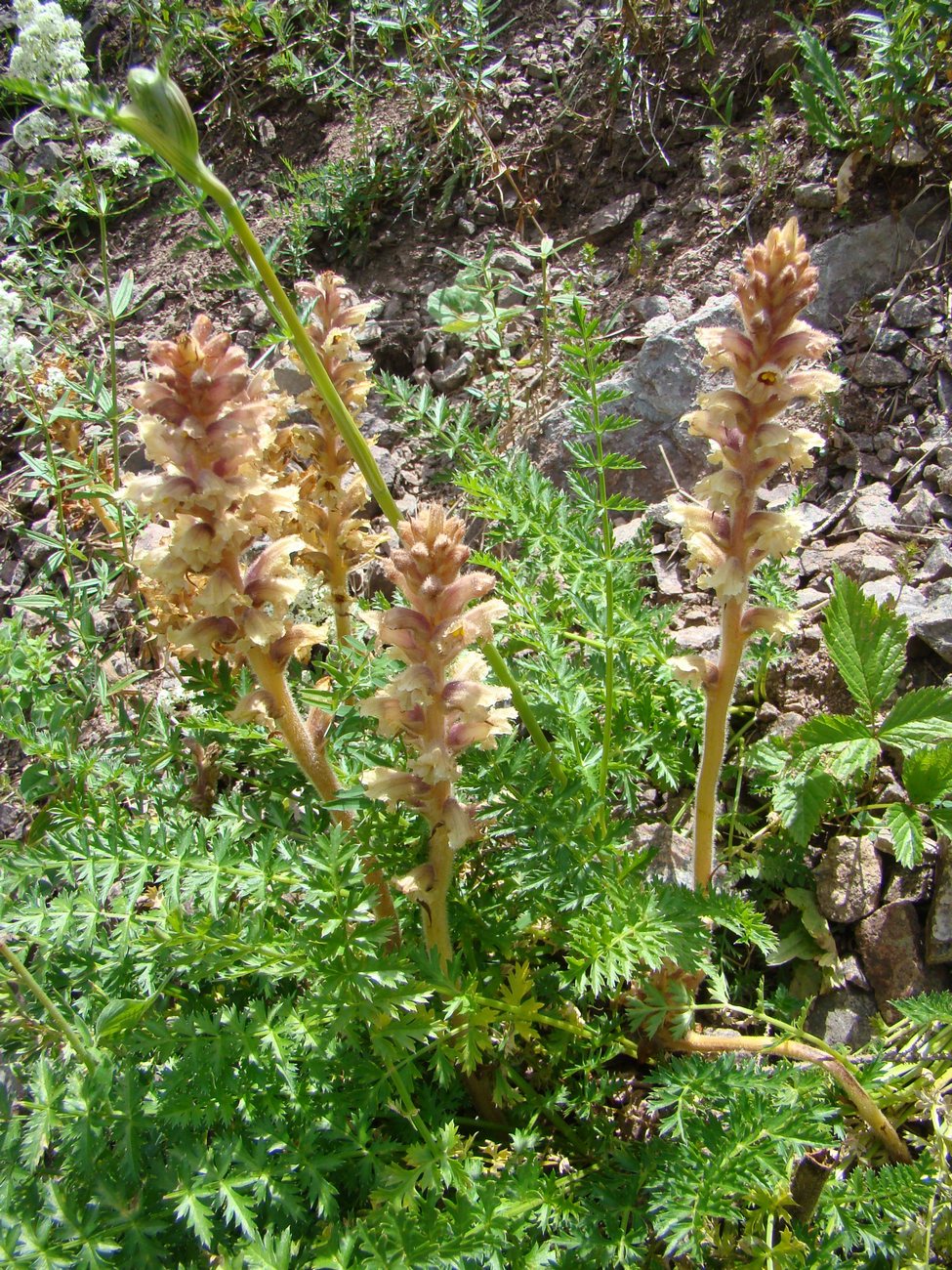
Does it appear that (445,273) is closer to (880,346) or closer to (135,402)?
(880,346)

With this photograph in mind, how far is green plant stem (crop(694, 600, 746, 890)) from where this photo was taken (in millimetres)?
2371

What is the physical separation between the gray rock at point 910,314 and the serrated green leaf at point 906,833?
254 centimetres

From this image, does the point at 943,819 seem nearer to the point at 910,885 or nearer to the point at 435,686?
the point at 910,885

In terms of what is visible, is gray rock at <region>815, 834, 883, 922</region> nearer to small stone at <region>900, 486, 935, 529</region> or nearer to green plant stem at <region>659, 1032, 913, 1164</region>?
green plant stem at <region>659, 1032, 913, 1164</region>

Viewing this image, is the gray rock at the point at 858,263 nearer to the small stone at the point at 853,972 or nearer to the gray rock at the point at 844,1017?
the small stone at the point at 853,972

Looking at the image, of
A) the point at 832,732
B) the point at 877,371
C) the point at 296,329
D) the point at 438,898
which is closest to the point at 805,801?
the point at 832,732

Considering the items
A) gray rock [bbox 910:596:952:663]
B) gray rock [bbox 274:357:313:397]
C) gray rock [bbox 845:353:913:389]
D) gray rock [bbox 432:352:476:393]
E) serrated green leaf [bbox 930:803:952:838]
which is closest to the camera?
serrated green leaf [bbox 930:803:952:838]

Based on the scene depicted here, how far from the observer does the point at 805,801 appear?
2.87 m

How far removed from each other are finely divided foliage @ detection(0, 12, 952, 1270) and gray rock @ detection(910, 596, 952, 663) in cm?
50

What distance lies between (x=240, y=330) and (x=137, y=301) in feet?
2.90

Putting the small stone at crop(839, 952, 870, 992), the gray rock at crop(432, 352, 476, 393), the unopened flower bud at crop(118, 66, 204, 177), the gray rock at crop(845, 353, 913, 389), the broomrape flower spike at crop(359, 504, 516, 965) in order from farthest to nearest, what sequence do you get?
the gray rock at crop(432, 352, 476, 393), the gray rock at crop(845, 353, 913, 389), the small stone at crop(839, 952, 870, 992), the broomrape flower spike at crop(359, 504, 516, 965), the unopened flower bud at crop(118, 66, 204, 177)

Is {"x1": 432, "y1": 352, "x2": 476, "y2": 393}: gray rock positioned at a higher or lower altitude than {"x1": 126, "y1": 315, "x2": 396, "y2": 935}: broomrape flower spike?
higher

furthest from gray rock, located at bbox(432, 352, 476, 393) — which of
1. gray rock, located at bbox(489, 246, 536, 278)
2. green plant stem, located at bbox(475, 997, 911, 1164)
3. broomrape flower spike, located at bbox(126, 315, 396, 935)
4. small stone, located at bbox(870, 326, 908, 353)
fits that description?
green plant stem, located at bbox(475, 997, 911, 1164)

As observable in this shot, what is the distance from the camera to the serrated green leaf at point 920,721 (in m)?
2.79
